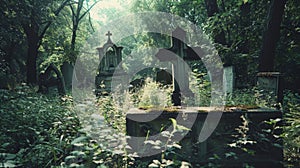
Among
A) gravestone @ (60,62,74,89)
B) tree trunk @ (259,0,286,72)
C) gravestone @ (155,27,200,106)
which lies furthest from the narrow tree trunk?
gravestone @ (60,62,74,89)

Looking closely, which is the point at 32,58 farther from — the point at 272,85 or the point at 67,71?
the point at 67,71

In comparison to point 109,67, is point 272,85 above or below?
below

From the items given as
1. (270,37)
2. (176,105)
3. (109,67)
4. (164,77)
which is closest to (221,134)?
(176,105)

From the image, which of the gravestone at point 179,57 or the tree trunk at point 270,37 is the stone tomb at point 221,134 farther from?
the tree trunk at point 270,37

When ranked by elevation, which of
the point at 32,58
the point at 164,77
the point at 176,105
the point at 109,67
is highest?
the point at 32,58

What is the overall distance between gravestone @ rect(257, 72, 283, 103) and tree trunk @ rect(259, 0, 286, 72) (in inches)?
66.3

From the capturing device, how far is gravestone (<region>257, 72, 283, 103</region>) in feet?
17.2

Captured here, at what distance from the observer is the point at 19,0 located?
6457 mm

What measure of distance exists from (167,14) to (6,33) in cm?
1993

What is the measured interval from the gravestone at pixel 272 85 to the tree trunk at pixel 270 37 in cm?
168

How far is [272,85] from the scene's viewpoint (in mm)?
5453

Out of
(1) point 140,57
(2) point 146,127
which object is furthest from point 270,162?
(1) point 140,57

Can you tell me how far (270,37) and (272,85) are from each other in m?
2.54

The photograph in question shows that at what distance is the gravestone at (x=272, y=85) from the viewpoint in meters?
5.25
